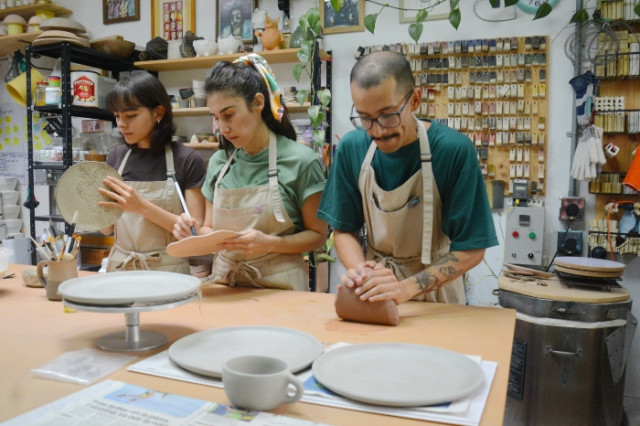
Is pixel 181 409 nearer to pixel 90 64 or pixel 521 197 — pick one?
pixel 521 197

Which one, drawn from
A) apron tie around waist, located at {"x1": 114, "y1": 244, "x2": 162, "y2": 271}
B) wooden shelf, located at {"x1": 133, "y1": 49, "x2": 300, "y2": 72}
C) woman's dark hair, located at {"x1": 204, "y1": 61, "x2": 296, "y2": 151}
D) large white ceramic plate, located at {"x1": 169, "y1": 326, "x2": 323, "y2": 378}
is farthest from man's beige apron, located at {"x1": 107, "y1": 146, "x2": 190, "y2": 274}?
wooden shelf, located at {"x1": 133, "y1": 49, "x2": 300, "y2": 72}

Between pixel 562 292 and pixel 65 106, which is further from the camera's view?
pixel 65 106

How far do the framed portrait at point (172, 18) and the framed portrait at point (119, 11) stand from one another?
19cm

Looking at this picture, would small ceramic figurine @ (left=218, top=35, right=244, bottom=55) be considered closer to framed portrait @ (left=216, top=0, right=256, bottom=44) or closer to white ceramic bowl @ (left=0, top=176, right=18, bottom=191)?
framed portrait @ (left=216, top=0, right=256, bottom=44)

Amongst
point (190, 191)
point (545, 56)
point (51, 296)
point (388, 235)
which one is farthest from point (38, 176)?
point (545, 56)

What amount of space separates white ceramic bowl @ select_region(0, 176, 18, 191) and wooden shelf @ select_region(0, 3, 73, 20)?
1310 millimetres

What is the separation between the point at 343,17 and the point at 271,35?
0.60 meters

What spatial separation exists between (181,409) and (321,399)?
24 centimetres

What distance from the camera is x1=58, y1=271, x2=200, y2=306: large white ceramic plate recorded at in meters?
1.05

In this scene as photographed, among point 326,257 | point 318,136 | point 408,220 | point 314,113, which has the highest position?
point 314,113

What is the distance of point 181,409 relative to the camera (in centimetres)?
85

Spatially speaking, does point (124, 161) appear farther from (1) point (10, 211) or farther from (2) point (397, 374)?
(1) point (10, 211)

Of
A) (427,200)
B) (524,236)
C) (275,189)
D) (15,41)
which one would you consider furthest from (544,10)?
(15,41)

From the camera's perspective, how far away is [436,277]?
1.56 m
